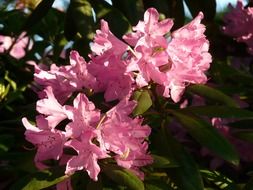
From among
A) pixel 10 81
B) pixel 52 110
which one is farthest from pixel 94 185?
pixel 10 81

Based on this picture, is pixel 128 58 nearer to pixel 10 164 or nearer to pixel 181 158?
pixel 181 158

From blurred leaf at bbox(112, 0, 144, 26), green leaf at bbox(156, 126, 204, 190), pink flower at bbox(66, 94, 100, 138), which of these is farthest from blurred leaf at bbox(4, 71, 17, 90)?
pink flower at bbox(66, 94, 100, 138)

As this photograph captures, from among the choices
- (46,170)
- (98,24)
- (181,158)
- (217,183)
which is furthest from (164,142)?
(98,24)

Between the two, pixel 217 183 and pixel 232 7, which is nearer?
pixel 217 183

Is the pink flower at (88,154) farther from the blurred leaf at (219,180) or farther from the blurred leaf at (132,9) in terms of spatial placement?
the blurred leaf at (132,9)

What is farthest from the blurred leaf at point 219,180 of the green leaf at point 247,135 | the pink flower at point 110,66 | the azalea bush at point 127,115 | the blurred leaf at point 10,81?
the blurred leaf at point 10,81

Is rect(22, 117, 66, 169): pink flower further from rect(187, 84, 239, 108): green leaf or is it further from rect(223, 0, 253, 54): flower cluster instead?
rect(223, 0, 253, 54): flower cluster
